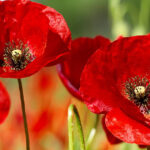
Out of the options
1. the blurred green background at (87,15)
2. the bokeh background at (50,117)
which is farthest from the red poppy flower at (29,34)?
the blurred green background at (87,15)

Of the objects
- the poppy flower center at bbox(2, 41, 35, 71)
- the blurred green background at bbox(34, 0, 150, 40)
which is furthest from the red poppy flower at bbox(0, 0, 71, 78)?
the blurred green background at bbox(34, 0, 150, 40)

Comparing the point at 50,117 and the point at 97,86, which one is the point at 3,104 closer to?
the point at 97,86

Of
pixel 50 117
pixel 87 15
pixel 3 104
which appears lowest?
pixel 87 15

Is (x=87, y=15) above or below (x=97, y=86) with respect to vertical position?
below

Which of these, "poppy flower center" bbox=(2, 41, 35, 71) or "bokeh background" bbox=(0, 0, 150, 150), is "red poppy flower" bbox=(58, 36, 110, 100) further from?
"bokeh background" bbox=(0, 0, 150, 150)

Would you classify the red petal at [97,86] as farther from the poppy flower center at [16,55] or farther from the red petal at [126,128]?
the poppy flower center at [16,55]

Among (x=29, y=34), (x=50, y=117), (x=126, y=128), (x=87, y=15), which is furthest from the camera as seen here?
(x=87, y=15)

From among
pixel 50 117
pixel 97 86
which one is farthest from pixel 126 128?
pixel 50 117
